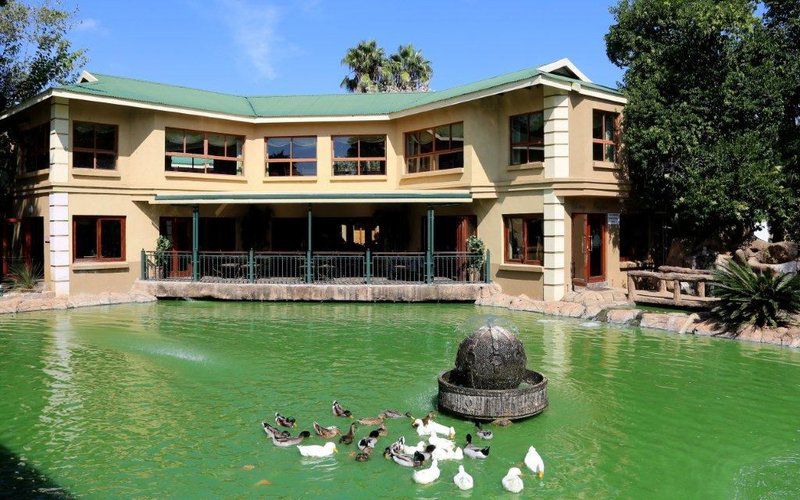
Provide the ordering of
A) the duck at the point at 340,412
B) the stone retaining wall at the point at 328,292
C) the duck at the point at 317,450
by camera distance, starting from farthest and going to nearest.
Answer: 1. the stone retaining wall at the point at 328,292
2. the duck at the point at 340,412
3. the duck at the point at 317,450

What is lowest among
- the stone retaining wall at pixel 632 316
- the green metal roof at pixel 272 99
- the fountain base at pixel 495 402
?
the fountain base at pixel 495 402

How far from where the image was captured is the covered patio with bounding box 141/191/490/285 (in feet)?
70.8

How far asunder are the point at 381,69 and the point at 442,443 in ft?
130

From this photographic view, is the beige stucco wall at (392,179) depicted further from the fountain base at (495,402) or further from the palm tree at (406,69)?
the palm tree at (406,69)

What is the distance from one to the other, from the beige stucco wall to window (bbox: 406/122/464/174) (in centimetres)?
32

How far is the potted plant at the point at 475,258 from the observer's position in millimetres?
21469

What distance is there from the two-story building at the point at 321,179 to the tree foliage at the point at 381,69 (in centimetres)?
1803

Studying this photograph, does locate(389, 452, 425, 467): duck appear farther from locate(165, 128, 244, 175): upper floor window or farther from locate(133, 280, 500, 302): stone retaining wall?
locate(165, 128, 244, 175): upper floor window

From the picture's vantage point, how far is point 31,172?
2286 centimetres

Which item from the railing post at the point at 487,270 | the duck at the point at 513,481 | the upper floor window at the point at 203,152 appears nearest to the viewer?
the duck at the point at 513,481

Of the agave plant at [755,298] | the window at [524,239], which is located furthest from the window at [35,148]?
the agave plant at [755,298]

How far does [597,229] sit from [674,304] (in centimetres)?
412

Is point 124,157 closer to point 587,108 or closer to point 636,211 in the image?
point 587,108

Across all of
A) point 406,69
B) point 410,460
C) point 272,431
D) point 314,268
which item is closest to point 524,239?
point 314,268
